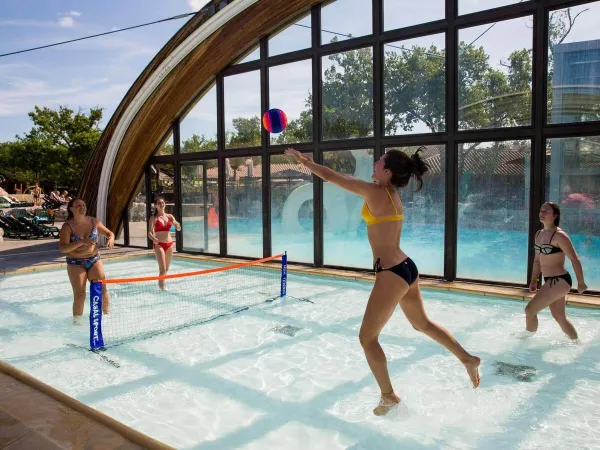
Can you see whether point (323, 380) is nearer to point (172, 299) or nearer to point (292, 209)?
point (172, 299)

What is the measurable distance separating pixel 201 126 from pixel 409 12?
651 cm

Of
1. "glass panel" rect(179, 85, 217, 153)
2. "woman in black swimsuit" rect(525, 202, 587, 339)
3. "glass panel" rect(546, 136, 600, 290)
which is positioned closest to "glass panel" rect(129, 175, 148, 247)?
"glass panel" rect(179, 85, 217, 153)

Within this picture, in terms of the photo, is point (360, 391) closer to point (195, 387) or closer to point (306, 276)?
point (195, 387)

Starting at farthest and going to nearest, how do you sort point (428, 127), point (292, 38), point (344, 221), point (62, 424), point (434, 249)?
point (292, 38) → point (344, 221) → point (434, 249) → point (428, 127) → point (62, 424)

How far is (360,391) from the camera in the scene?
5012mm

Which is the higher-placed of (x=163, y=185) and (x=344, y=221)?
(x=163, y=185)

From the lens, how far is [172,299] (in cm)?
920

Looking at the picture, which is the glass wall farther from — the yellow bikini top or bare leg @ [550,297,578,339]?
the yellow bikini top

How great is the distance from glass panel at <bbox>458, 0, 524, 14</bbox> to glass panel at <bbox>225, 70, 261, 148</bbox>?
17.2ft

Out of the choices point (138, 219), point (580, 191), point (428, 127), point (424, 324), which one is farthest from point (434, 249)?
point (138, 219)

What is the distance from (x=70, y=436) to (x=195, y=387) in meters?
1.93

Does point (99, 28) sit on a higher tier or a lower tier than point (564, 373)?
higher

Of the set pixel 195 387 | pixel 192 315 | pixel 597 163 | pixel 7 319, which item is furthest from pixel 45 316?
pixel 597 163

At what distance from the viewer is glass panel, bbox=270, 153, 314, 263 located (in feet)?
39.4
